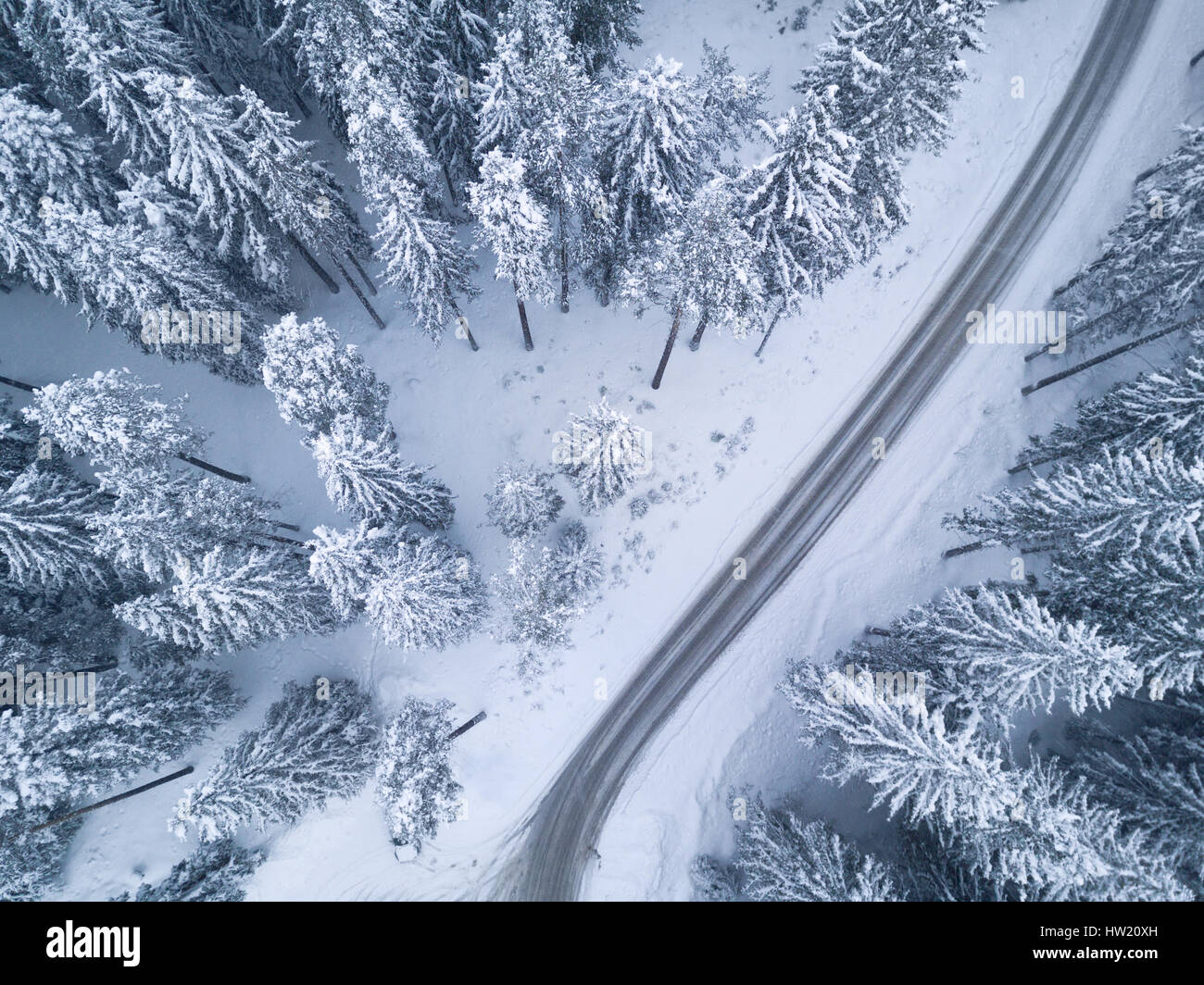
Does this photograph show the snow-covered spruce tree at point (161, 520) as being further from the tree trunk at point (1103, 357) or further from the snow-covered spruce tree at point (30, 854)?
the tree trunk at point (1103, 357)

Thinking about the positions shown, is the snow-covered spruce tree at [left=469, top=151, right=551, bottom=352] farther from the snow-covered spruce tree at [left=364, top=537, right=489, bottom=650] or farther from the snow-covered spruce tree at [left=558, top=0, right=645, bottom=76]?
the snow-covered spruce tree at [left=364, top=537, right=489, bottom=650]

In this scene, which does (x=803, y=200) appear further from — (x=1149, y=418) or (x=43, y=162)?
(x=43, y=162)

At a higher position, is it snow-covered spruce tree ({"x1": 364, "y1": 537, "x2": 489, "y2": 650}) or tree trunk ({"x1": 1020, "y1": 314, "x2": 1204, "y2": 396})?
tree trunk ({"x1": 1020, "y1": 314, "x2": 1204, "y2": 396})

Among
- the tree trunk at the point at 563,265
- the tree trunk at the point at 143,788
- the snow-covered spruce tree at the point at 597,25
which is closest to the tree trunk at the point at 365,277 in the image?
the tree trunk at the point at 563,265

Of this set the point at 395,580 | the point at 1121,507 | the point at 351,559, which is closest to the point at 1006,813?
the point at 1121,507

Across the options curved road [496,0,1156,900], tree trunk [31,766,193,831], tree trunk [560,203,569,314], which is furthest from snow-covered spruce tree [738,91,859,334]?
tree trunk [31,766,193,831]
